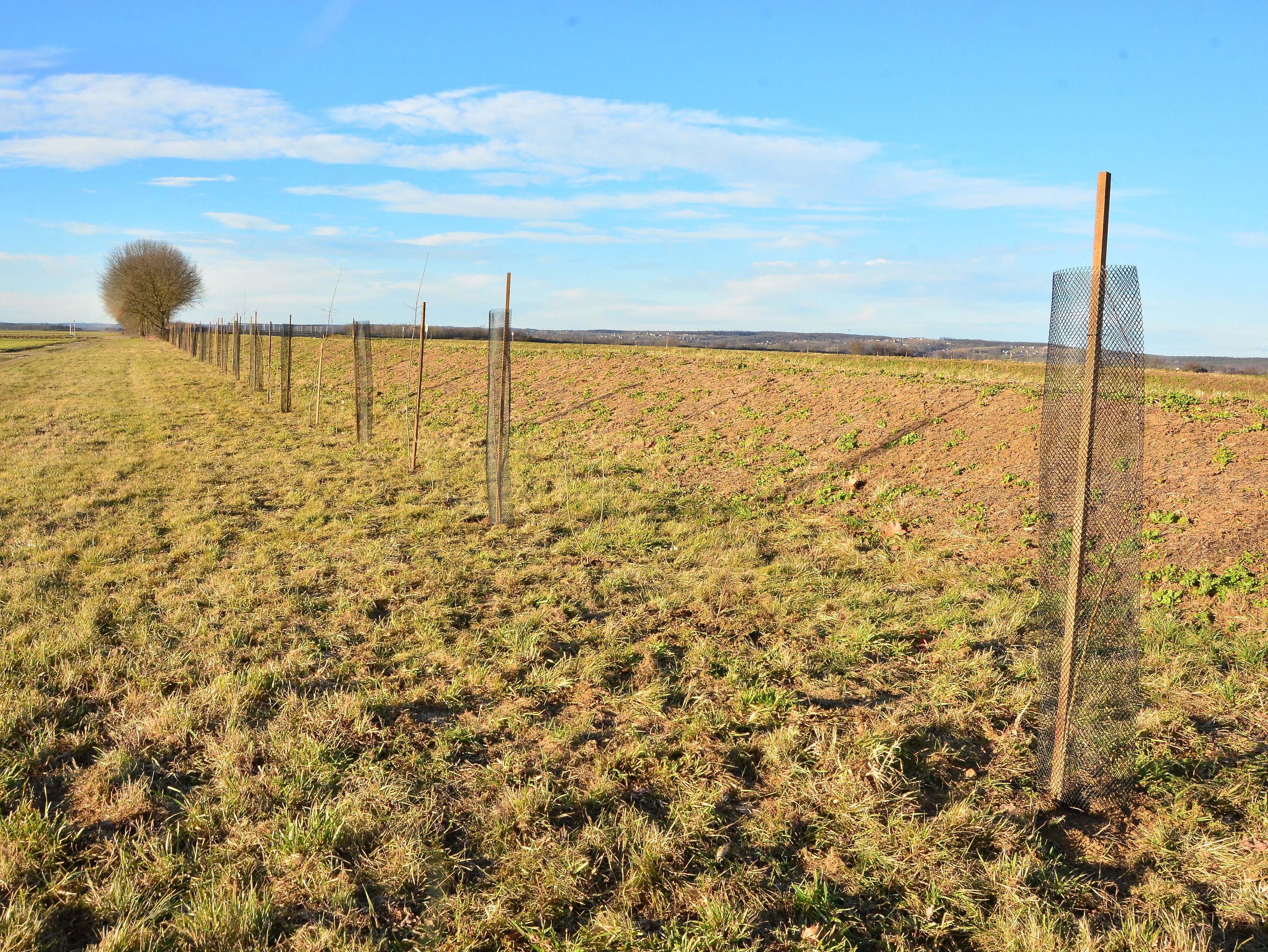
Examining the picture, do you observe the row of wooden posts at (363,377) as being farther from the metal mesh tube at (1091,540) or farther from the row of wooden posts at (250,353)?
the metal mesh tube at (1091,540)

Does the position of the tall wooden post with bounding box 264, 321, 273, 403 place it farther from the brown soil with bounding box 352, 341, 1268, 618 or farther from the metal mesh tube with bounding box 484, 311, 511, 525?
the metal mesh tube with bounding box 484, 311, 511, 525

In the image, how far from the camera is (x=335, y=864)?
3068 millimetres

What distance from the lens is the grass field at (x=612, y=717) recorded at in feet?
9.55

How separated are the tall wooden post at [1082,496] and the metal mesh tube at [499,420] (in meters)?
5.52

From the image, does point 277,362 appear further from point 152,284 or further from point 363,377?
point 152,284

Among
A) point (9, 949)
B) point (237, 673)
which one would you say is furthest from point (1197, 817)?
point (237, 673)

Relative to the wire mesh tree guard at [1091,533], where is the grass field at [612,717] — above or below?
below

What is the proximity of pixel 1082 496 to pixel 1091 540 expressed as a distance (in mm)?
361

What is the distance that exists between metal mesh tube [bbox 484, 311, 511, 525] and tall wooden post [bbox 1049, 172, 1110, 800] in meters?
5.52

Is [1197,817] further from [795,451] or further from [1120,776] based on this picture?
[795,451]

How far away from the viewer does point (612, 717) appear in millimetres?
4371

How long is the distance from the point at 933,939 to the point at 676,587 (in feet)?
12.9

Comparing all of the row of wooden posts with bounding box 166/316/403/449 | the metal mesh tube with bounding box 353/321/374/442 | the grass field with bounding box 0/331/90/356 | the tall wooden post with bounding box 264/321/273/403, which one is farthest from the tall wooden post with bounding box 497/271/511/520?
the grass field with bounding box 0/331/90/356

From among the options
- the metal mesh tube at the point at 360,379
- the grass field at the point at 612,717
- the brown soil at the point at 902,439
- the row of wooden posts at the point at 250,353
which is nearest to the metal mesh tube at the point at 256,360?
the row of wooden posts at the point at 250,353
